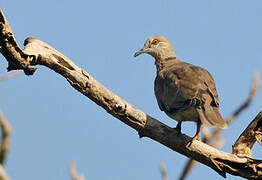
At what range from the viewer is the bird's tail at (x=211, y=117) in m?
5.04

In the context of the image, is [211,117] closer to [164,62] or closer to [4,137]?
[164,62]

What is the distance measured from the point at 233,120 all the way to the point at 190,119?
2.53ft

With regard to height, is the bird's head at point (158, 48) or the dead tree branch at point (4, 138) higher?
the bird's head at point (158, 48)

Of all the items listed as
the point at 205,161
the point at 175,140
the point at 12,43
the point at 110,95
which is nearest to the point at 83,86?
the point at 110,95

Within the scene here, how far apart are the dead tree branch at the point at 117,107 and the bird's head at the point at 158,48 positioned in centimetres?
276

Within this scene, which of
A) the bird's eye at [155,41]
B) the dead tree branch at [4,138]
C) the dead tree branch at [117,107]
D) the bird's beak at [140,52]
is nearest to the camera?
the dead tree branch at [4,138]

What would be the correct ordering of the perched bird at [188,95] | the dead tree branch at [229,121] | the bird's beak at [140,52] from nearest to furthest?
the dead tree branch at [229,121], the perched bird at [188,95], the bird's beak at [140,52]

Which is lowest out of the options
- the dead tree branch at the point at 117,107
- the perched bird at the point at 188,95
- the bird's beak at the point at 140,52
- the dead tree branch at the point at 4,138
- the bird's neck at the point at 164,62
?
the dead tree branch at the point at 4,138

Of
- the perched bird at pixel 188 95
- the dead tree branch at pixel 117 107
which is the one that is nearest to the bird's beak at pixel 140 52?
the perched bird at pixel 188 95

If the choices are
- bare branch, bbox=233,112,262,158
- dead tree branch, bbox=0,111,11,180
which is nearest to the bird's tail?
bare branch, bbox=233,112,262,158

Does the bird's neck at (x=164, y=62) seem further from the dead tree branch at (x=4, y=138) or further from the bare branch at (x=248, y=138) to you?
the dead tree branch at (x=4, y=138)

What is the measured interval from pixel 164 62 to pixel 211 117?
233 centimetres

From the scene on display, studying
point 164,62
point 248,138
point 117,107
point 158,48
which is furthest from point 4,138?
point 158,48

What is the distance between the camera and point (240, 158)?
4.83 metres
